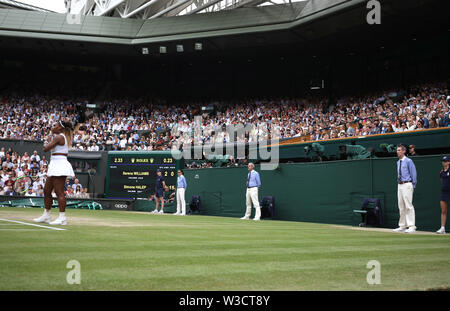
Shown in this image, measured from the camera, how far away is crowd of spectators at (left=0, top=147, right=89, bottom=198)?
2734 cm

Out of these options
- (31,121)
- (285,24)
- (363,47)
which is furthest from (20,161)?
(363,47)

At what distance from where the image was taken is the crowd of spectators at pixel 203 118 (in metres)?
26.5

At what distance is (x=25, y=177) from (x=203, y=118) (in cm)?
1638

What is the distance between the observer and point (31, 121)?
37688 mm

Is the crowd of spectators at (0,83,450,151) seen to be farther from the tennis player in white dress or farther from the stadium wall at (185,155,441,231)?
the tennis player in white dress

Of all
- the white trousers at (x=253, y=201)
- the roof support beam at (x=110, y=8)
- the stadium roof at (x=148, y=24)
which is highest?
the roof support beam at (x=110, y=8)

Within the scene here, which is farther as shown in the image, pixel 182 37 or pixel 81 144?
pixel 182 37

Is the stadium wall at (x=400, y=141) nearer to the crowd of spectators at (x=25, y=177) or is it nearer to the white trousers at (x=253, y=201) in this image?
the white trousers at (x=253, y=201)

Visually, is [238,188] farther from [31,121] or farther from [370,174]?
[31,121]

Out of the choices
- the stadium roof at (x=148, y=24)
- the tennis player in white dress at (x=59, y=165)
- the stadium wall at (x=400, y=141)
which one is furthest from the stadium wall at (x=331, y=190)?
the stadium roof at (x=148, y=24)

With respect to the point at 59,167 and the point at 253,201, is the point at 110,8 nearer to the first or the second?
the point at 253,201

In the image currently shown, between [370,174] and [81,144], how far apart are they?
22.6 m

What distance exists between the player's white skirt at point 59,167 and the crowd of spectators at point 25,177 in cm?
1874
